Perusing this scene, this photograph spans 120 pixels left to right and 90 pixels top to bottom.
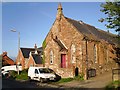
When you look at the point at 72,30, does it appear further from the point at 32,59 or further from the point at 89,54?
the point at 32,59

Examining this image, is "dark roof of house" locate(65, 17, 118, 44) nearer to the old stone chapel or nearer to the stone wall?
the old stone chapel

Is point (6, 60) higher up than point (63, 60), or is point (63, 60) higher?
point (63, 60)

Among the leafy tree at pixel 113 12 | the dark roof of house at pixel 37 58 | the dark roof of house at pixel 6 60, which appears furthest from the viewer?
the dark roof of house at pixel 6 60

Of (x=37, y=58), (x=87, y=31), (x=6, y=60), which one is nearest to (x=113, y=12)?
(x=87, y=31)

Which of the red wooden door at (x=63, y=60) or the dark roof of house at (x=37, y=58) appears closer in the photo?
the red wooden door at (x=63, y=60)

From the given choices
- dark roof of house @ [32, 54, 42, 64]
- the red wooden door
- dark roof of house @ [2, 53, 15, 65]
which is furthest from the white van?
dark roof of house @ [2, 53, 15, 65]

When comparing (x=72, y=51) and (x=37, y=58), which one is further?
(x=37, y=58)

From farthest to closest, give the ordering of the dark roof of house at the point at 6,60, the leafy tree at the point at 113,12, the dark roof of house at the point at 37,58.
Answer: the dark roof of house at the point at 6,60, the dark roof of house at the point at 37,58, the leafy tree at the point at 113,12

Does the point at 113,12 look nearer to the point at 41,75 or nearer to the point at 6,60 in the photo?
the point at 41,75

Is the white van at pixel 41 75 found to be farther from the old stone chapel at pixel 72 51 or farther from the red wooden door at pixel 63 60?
the red wooden door at pixel 63 60

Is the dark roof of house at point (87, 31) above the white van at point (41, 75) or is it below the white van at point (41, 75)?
above

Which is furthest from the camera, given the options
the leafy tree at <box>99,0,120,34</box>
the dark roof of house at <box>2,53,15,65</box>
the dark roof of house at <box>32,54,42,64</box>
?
the dark roof of house at <box>2,53,15,65</box>

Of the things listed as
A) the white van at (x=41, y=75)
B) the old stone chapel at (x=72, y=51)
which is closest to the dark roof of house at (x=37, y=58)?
the old stone chapel at (x=72, y=51)

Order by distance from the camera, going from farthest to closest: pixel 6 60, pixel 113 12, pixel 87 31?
pixel 6 60
pixel 87 31
pixel 113 12
